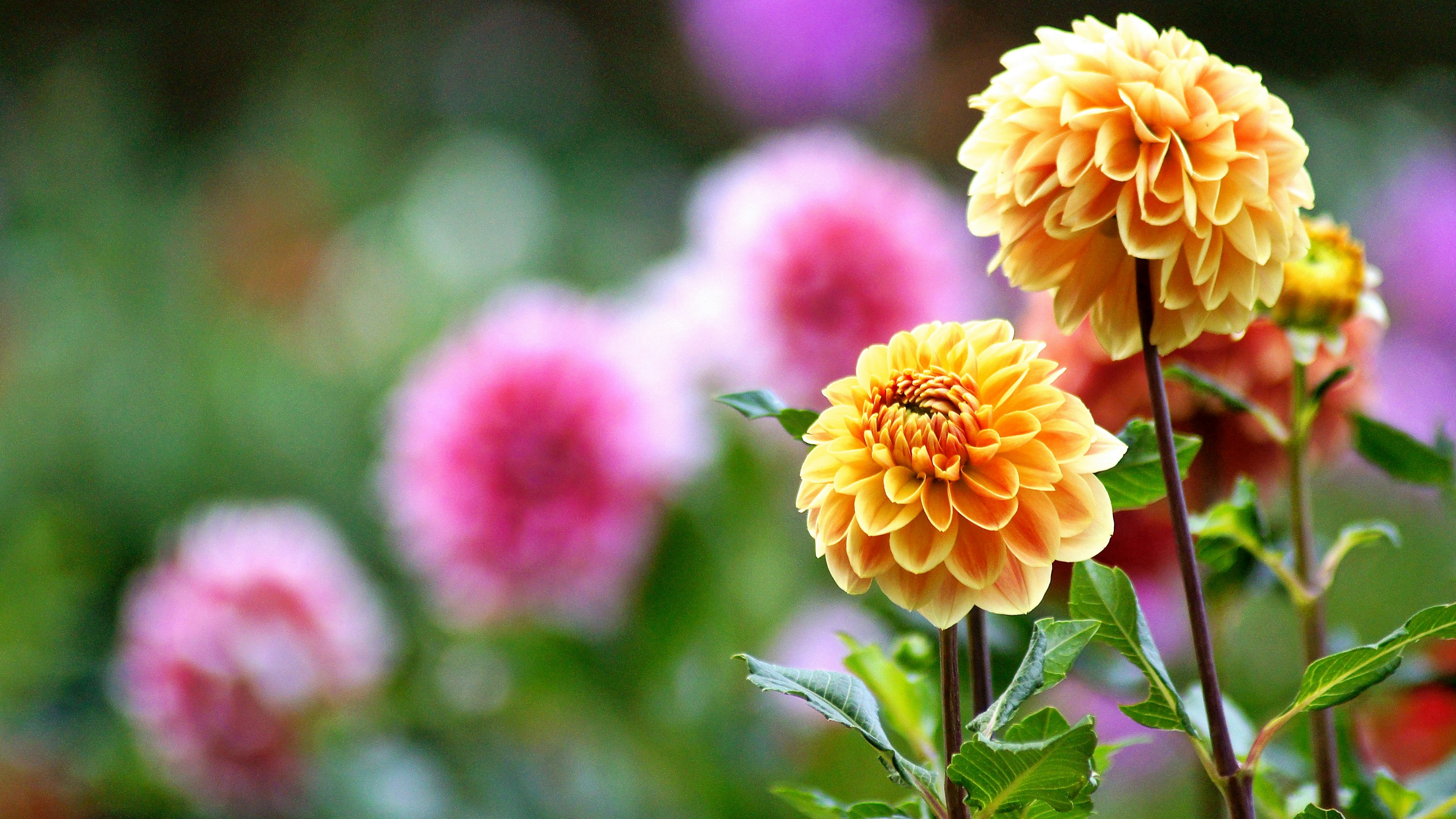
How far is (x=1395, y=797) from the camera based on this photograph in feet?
0.96

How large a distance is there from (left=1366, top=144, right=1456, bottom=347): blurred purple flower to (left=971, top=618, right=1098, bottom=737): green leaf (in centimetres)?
175

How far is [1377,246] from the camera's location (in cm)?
177

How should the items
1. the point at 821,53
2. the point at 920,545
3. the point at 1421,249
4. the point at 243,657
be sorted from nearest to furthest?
the point at 920,545
the point at 243,657
the point at 1421,249
the point at 821,53

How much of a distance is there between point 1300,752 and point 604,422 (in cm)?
58

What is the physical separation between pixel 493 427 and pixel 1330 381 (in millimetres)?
648

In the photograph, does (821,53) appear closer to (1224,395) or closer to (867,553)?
(1224,395)

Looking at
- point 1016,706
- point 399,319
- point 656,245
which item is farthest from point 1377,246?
point 1016,706

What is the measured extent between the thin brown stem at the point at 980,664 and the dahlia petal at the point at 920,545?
0.03 metres

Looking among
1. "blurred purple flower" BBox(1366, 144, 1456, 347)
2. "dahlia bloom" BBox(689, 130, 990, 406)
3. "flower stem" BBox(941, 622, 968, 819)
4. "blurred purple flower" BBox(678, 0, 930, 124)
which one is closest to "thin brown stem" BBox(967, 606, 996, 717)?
"flower stem" BBox(941, 622, 968, 819)

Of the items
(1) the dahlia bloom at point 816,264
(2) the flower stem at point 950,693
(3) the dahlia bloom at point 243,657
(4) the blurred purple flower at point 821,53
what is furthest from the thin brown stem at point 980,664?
(4) the blurred purple flower at point 821,53

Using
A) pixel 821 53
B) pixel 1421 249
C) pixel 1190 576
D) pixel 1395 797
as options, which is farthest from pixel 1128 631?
pixel 821 53

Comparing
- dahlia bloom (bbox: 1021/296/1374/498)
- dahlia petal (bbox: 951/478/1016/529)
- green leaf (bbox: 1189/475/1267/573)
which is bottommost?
dahlia petal (bbox: 951/478/1016/529)

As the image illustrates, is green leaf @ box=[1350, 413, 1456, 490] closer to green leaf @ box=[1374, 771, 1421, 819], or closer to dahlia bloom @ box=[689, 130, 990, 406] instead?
green leaf @ box=[1374, 771, 1421, 819]

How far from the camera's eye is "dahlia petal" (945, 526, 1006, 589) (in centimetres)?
21
